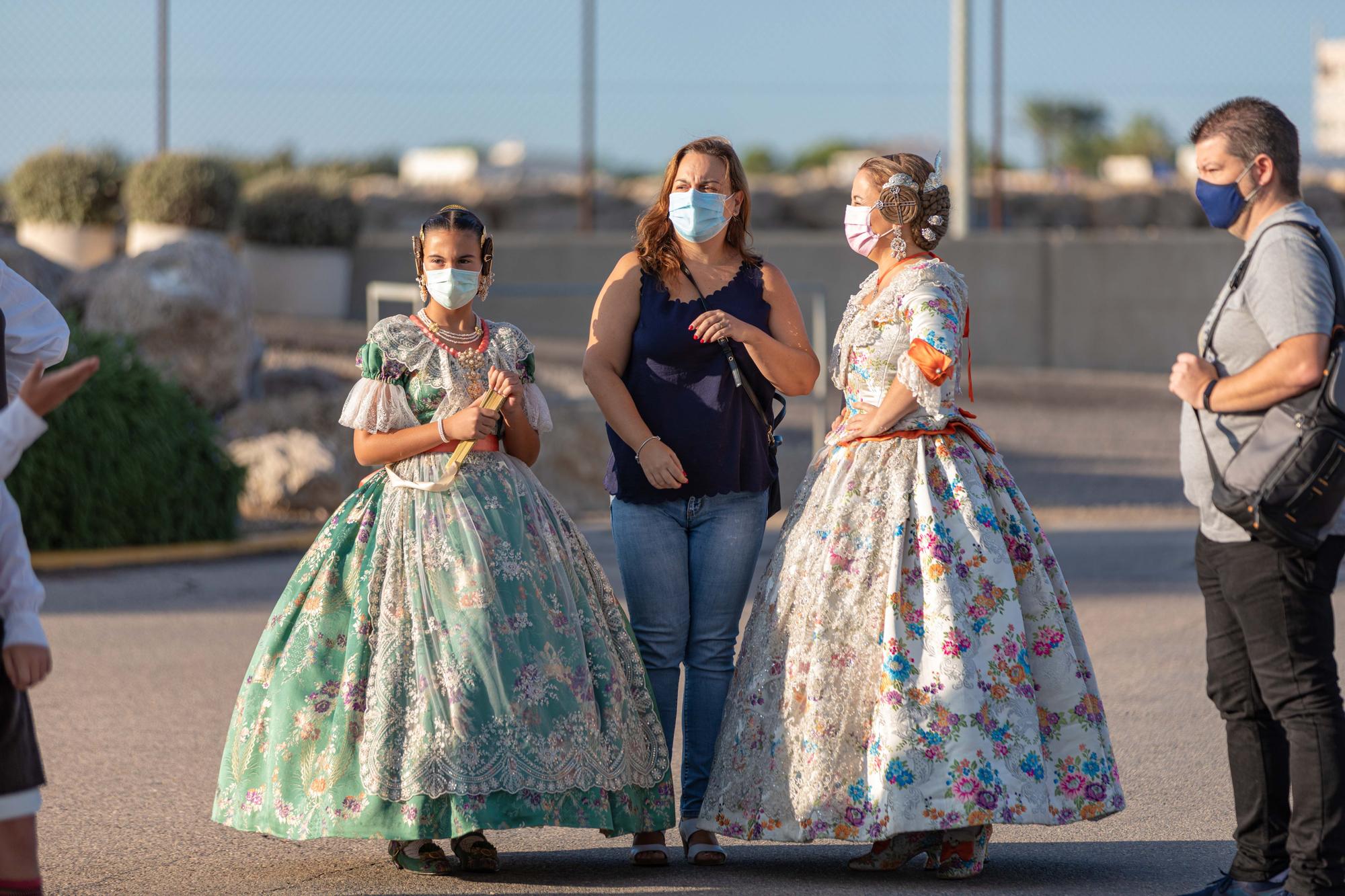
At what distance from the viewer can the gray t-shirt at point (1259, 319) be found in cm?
354

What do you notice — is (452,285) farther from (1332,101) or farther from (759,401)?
(1332,101)

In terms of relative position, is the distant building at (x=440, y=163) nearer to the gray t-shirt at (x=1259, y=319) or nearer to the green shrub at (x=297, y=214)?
the green shrub at (x=297, y=214)

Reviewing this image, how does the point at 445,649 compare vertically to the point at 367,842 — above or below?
above

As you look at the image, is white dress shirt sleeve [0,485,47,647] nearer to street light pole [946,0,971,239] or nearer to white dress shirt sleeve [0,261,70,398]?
white dress shirt sleeve [0,261,70,398]

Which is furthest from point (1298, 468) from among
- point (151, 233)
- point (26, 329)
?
point (151, 233)

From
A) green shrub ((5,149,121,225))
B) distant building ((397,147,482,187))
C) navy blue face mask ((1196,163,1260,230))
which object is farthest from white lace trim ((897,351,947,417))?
distant building ((397,147,482,187))

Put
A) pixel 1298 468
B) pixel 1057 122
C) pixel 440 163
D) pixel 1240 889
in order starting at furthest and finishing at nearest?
1. pixel 440 163
2. pixel 1057 122
3. pixel 1240 889
4. pixel 1298 468

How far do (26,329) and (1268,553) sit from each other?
9.27 feet

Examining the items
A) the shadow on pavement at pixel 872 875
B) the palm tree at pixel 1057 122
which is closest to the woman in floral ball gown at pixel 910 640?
the shadow on pavement at pixel 872 875

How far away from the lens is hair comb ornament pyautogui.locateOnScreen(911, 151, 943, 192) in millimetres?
4293

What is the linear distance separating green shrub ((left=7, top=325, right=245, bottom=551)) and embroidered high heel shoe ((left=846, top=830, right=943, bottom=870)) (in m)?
6.03

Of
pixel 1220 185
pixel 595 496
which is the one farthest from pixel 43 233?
pixel 1220 185

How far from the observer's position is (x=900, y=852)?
13.6 ft

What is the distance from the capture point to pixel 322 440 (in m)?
11.2
